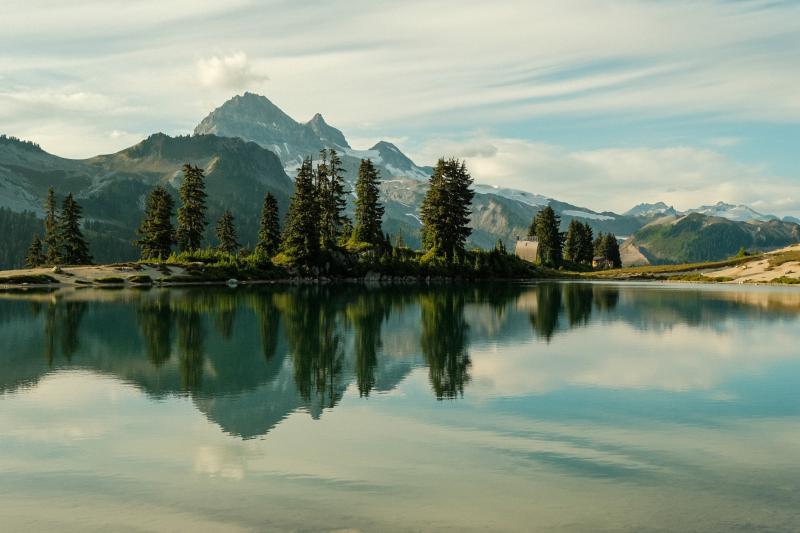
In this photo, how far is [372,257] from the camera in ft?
436

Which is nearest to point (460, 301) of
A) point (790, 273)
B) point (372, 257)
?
point (372, 257)

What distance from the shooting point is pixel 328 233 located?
134875 mm

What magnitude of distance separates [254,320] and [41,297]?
3607cm

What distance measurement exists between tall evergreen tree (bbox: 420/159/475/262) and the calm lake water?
10084 centimetres

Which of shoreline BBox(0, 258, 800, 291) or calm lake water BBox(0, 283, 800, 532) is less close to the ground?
shoreline BBox(0, 258, 800, 291)

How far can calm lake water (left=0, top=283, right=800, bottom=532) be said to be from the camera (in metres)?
12.5

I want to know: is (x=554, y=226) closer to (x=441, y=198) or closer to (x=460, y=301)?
(x=441, y=198)

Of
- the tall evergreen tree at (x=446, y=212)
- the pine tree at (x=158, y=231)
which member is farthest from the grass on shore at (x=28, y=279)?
the tall evergreen tree at (x=446, y=212)

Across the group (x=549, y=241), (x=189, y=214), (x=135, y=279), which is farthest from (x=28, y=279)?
(x=549, y=241)

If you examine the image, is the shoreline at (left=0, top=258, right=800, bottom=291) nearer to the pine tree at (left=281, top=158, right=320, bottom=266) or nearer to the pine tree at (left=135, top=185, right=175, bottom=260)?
the pine tree at (left=281, top=158, right=320, bottom=266)

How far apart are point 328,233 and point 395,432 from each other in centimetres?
11790

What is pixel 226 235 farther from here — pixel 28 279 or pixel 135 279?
pixel 28 279

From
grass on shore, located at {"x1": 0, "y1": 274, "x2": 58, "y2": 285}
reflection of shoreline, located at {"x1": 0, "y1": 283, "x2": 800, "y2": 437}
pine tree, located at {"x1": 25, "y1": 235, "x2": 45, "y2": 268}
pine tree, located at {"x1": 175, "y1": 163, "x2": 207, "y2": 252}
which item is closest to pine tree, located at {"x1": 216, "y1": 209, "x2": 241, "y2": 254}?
pine tree, located at {"x1": 175, "y1": 163, "x2": 207, "y2": 252}

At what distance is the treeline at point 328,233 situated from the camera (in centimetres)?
12175
